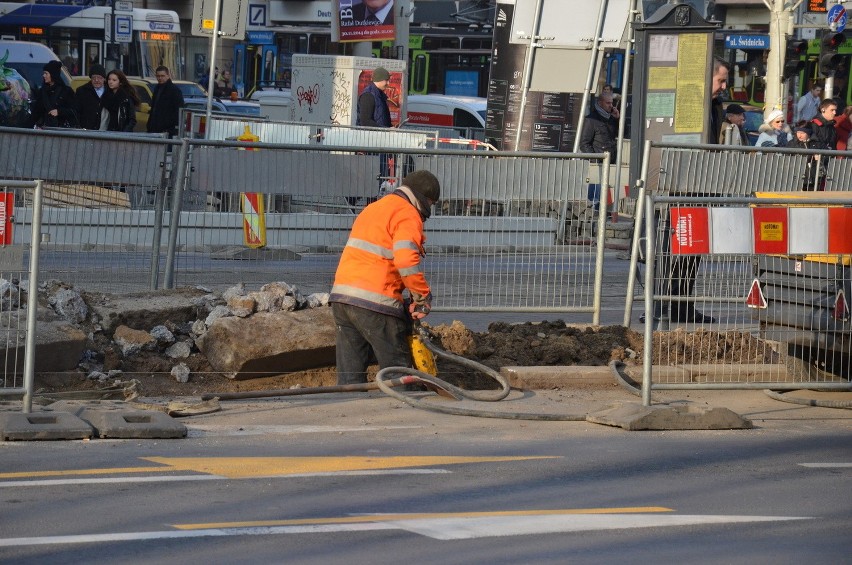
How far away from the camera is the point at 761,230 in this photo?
29.8 ft

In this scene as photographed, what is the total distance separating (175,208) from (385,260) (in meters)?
2.39

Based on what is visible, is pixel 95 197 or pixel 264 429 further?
pixel 95 197

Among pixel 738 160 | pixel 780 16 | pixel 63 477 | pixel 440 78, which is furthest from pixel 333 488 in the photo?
pixel 440 78

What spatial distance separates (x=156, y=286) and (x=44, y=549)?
5.88 meters

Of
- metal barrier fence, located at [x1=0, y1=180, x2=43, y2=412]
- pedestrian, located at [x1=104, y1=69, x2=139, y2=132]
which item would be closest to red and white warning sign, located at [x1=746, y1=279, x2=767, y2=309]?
metal barrier fence, located at [x1=0, y1=180, x2=43, y2=412]

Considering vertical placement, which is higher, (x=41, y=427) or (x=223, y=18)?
(x=223, y=18)

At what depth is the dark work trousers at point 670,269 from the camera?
9.21 m

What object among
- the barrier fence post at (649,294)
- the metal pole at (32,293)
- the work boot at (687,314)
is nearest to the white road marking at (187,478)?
the metal pole at (32,293)

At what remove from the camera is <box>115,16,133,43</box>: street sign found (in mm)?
38566

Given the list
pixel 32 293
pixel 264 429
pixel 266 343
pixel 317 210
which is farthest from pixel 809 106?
pixel 32 293

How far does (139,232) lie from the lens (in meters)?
10.9

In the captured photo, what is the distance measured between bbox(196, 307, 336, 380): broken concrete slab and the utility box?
14.1 meters

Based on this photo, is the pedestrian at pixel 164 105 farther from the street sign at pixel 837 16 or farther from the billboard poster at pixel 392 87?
the street sign at pixel 837 16

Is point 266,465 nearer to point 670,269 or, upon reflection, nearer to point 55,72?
point 670,269
